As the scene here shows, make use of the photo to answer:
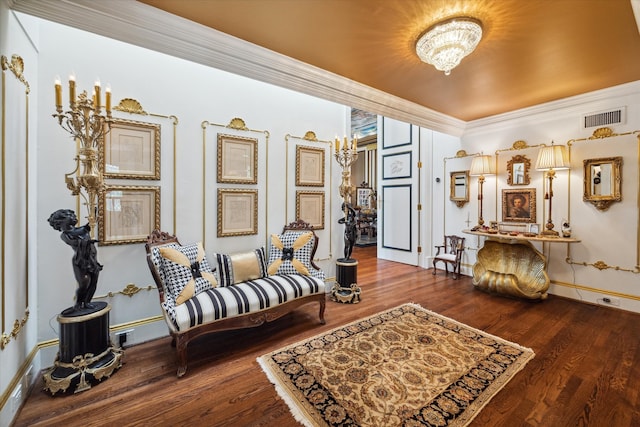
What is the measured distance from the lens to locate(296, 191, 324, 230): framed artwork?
3.73 metres

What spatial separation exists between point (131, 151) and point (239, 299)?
1.80 metres

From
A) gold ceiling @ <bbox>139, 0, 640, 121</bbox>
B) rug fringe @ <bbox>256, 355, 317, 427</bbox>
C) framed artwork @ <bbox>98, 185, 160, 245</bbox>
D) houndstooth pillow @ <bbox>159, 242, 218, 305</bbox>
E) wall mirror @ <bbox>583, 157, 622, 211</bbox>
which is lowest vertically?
rug fringe @ <bbox>256, 355, 317, 427</bbox>

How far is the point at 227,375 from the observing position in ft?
7.06

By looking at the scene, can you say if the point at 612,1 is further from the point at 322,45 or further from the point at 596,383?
the point at 596,383

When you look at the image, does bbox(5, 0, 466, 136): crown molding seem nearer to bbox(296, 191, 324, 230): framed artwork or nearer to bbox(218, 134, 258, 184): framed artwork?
bbox(218, 134, 258, 184): framed artwork

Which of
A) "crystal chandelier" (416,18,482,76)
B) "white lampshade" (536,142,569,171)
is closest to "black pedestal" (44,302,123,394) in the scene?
"crystal chandelier" (416,18,482,76)

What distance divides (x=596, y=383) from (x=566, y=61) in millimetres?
3022

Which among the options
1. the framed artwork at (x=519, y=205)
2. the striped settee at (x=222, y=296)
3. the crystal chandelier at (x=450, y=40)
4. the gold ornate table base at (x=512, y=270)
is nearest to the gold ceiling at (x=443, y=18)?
the crystal chandelier at (x=450, y=40)

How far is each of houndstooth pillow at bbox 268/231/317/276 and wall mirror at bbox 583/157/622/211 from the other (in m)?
3.88

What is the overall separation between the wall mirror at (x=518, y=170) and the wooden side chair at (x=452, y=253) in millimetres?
1326

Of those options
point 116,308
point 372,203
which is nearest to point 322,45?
point 116,308

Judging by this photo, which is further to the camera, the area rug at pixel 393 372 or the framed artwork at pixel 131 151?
the framed artwork at pixel 131 151

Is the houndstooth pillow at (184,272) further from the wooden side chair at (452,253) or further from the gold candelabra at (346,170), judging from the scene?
the wooden side chair at (452,253)

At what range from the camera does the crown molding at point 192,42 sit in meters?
1.87
